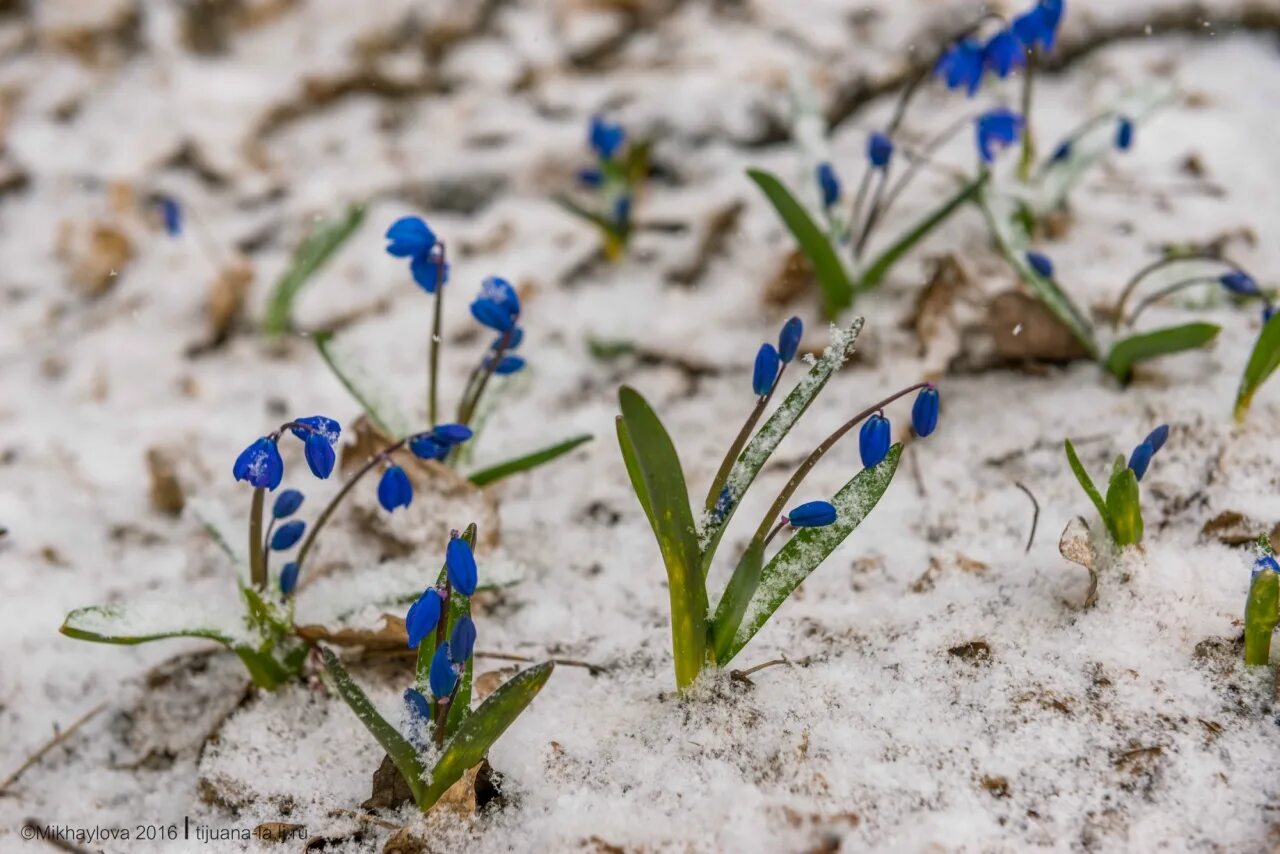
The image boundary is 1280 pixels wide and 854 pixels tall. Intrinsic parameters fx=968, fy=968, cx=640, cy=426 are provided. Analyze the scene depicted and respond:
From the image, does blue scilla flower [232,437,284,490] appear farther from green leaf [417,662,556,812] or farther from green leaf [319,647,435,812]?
green leaf [417,662,556,812]

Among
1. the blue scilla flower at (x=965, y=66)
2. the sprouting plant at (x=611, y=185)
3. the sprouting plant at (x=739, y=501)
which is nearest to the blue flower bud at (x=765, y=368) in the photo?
the sprouting plant at (x=739, y=501)

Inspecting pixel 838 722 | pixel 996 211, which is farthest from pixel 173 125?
→ pixel 838 722

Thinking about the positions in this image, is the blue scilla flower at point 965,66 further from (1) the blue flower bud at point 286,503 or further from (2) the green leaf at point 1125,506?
(1) the blue flower bud at point 286,503

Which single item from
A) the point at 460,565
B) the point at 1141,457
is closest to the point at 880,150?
the point at 1141,457

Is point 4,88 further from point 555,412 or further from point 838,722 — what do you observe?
point 838,722

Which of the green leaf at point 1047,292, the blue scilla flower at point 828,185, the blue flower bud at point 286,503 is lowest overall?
the blue flower bud at point 286,503

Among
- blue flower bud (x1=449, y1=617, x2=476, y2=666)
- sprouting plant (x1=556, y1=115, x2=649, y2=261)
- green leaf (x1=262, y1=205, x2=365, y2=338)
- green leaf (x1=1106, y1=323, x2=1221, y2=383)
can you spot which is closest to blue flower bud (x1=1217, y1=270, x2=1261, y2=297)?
green leaf (x1=1106, y1=323, x2=1221, y2=383)
